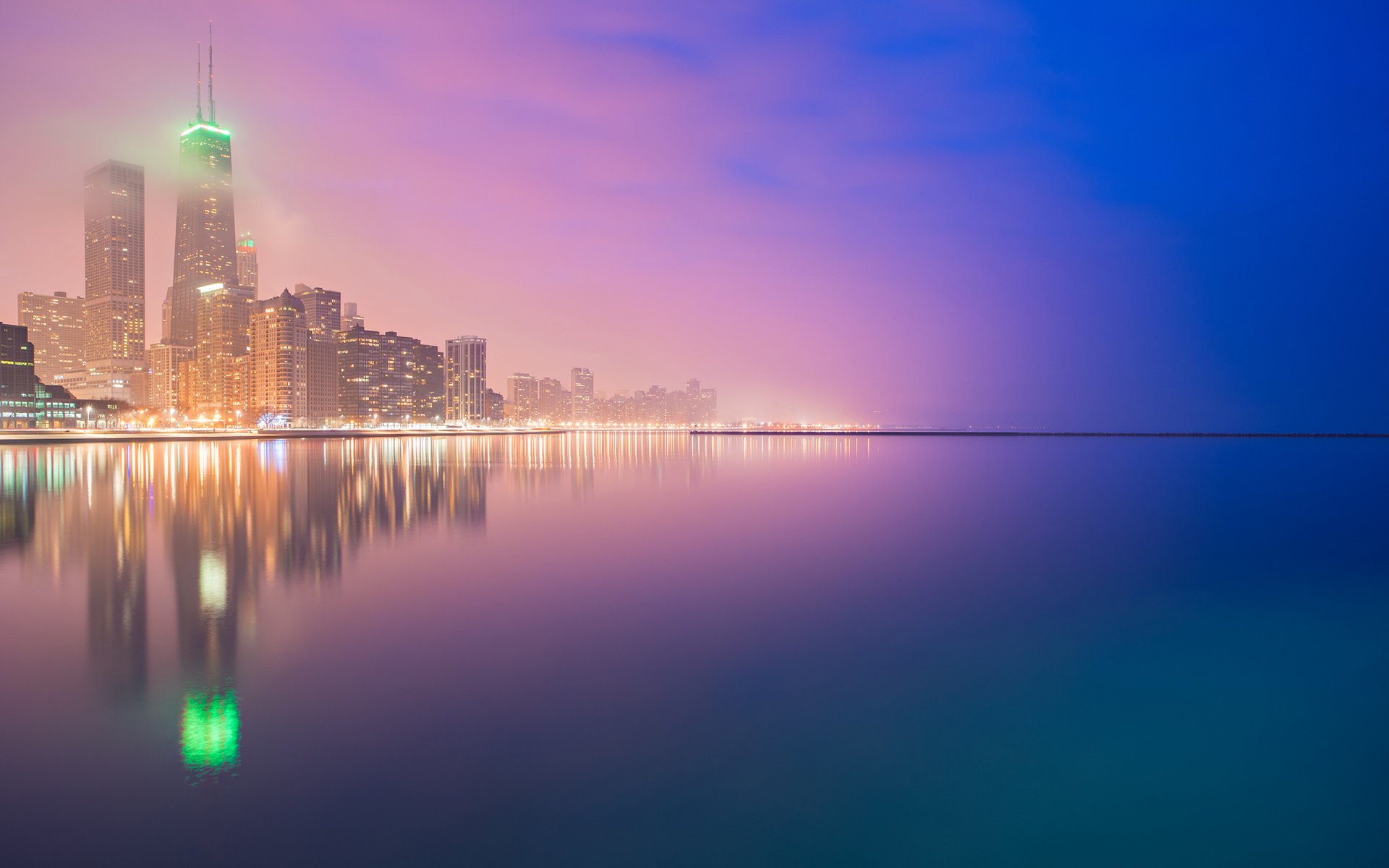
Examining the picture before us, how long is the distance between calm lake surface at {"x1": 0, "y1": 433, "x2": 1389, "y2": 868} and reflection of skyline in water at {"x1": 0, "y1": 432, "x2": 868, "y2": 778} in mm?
128

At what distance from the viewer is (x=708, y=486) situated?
38.0 m

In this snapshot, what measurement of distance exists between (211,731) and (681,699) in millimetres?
5021

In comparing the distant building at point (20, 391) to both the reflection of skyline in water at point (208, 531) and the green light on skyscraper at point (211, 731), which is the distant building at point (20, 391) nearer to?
the reflection of skyline in water at point (208, 531)

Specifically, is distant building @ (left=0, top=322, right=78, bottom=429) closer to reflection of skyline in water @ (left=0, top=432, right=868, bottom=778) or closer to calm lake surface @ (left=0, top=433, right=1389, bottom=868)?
reflection of skyline in water @ (left=0, top=432, right=868, bottom=778)

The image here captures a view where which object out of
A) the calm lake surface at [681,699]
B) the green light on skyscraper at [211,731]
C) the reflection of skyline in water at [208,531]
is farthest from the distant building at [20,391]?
the green light on skyscraper at [211,731]

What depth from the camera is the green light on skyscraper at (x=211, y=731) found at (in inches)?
255

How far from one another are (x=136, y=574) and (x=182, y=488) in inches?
834

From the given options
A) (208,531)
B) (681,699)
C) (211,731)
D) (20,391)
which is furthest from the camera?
(20,391)

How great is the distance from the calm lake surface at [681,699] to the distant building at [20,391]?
188 m

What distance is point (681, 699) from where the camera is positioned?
26.8 feet

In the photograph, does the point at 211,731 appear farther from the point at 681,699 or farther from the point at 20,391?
the point at 20,391

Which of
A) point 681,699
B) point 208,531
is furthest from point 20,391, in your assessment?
point 681,699

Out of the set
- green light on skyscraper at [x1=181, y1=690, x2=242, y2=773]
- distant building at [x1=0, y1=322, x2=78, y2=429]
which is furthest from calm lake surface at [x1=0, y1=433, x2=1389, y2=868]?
distant building at [x1=0, y1=322, x2=78, y2=429]

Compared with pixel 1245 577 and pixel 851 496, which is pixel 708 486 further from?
pixel 1245 577
